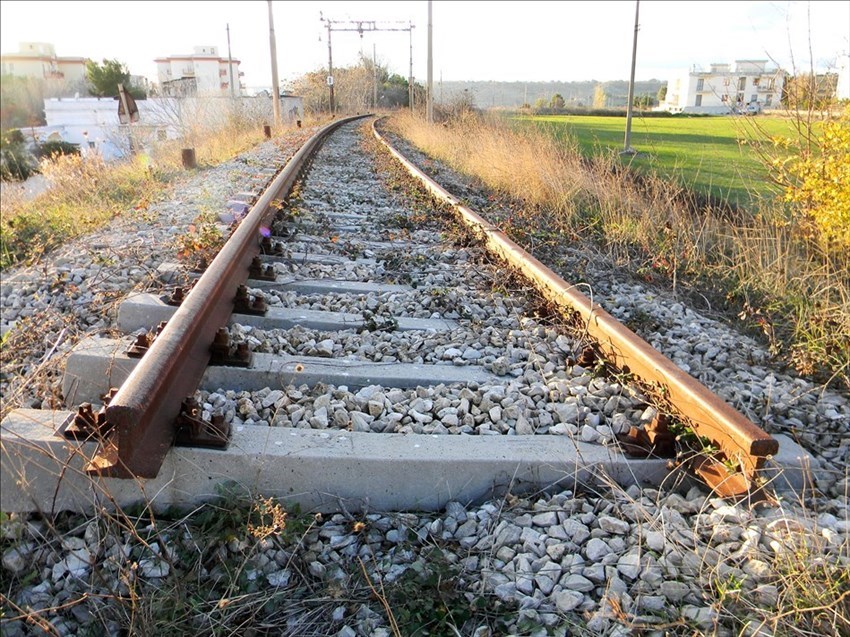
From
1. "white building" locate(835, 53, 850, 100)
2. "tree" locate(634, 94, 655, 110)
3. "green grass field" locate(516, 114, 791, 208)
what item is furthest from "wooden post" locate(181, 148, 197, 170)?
"white building" locate(835, 53, 850, 100)

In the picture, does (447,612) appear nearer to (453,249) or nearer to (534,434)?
(534,434)

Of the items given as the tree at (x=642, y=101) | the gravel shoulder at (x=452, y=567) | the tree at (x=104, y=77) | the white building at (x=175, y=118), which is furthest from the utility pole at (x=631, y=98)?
the tree at (x=104, y=77)

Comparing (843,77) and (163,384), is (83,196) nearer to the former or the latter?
(163,384)

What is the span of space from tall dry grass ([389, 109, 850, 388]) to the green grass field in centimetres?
48

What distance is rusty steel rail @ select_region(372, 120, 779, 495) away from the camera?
221 cm

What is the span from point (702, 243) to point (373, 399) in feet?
13.7

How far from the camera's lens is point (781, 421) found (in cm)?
295

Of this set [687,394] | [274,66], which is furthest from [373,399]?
[274,66]

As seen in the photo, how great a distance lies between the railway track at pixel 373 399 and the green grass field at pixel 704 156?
9.59 feet

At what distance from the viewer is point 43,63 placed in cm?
8719

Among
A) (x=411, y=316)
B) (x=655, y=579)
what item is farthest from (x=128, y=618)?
(x=411, y=316)

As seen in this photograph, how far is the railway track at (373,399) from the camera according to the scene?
220 centimetres

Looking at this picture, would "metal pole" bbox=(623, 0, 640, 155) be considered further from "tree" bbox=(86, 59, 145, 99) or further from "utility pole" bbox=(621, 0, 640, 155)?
"tree" bbox=(86, 59, 145, 99)

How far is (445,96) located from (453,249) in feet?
80.2
